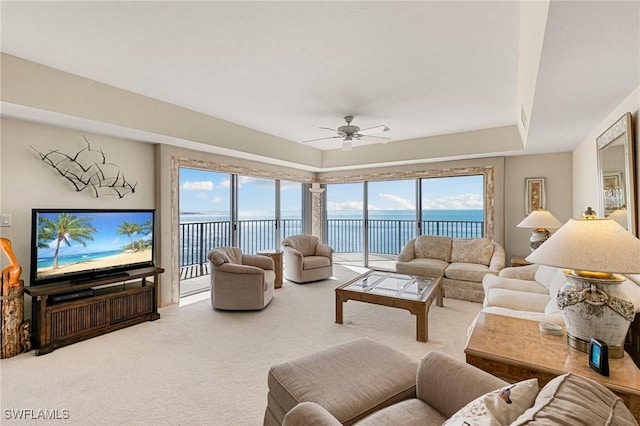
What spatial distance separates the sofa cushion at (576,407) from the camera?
710mm

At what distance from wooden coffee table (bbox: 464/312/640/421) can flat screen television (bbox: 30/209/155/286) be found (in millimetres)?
3657

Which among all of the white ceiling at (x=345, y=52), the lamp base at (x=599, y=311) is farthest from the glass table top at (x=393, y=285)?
the white ceiling at (x=345, y=52)

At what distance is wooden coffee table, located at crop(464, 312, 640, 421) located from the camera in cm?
127

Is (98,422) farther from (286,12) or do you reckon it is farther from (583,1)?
(583,1)

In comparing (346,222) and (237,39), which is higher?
(237,39)

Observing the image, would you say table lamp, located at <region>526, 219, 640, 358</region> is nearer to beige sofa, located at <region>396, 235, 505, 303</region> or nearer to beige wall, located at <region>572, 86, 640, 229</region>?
beige wall, located at <region>572, 86, 640, 229</region>

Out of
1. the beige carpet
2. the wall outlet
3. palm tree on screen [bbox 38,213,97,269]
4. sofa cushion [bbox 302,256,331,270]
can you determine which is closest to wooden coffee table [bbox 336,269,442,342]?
the beige carpet

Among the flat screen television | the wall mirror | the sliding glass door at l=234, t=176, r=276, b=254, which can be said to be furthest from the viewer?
the sliding glass door at l=234, t=176, r=276, b=254

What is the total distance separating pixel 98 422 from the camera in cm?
187

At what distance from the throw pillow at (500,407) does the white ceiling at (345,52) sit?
57.1 inches

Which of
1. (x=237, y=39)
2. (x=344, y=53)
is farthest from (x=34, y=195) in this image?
(x=344, y=53)

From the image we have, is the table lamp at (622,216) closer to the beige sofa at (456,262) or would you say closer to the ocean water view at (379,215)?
the beige sofa at (456,262)

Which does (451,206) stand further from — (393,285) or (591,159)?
(393,285)

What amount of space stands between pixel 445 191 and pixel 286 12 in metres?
4.89
